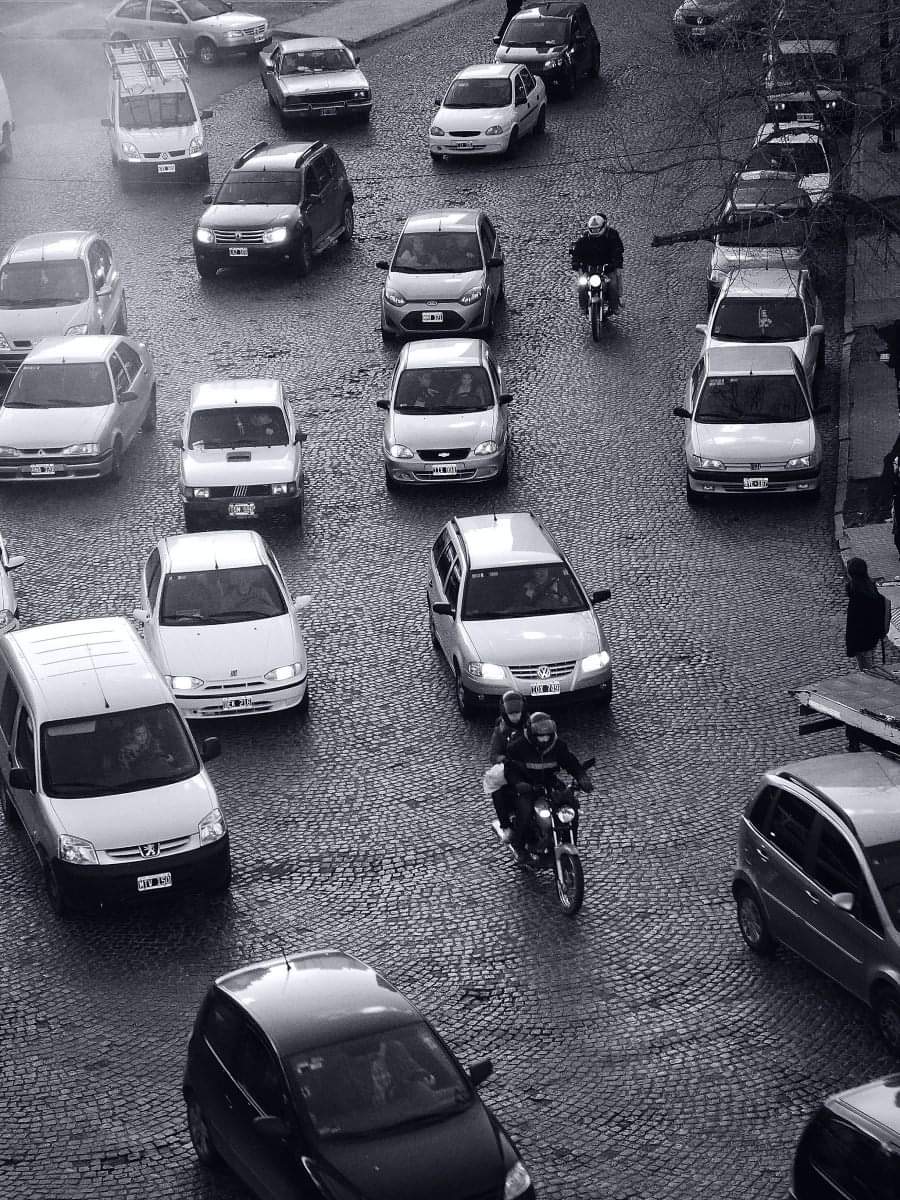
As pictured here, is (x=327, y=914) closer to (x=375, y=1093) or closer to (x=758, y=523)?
(x=375, y=1093)

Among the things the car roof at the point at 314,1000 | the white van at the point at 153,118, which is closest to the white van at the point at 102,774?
the car roof at the point at 314,1000

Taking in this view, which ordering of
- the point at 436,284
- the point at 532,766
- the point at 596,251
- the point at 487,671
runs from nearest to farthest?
1. the point at 532,766
2. the point at 487,671
3. the point at 596,251
4. the point at 436,284

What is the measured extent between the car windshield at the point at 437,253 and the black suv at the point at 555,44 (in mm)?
12183

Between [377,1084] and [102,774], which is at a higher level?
[377,1084]

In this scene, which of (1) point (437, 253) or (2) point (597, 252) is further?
(1) point (437, 253)

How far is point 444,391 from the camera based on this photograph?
26.4m

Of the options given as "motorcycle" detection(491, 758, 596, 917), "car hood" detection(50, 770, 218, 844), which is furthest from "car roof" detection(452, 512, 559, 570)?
"car hood" detection(50, 770, 218, 844)

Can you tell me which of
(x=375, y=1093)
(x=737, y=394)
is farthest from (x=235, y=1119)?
(x=737, y=394)

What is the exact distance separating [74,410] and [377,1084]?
16.6 meters

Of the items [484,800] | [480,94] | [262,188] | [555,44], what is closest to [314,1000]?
[484,800]

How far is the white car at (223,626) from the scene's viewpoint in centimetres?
1955

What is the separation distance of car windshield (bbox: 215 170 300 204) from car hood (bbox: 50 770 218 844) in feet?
62.7

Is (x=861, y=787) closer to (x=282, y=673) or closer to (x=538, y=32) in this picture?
(x=282, y=673)

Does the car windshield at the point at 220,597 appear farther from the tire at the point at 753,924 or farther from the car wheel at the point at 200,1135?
the car wheel at the point at 200,1135
